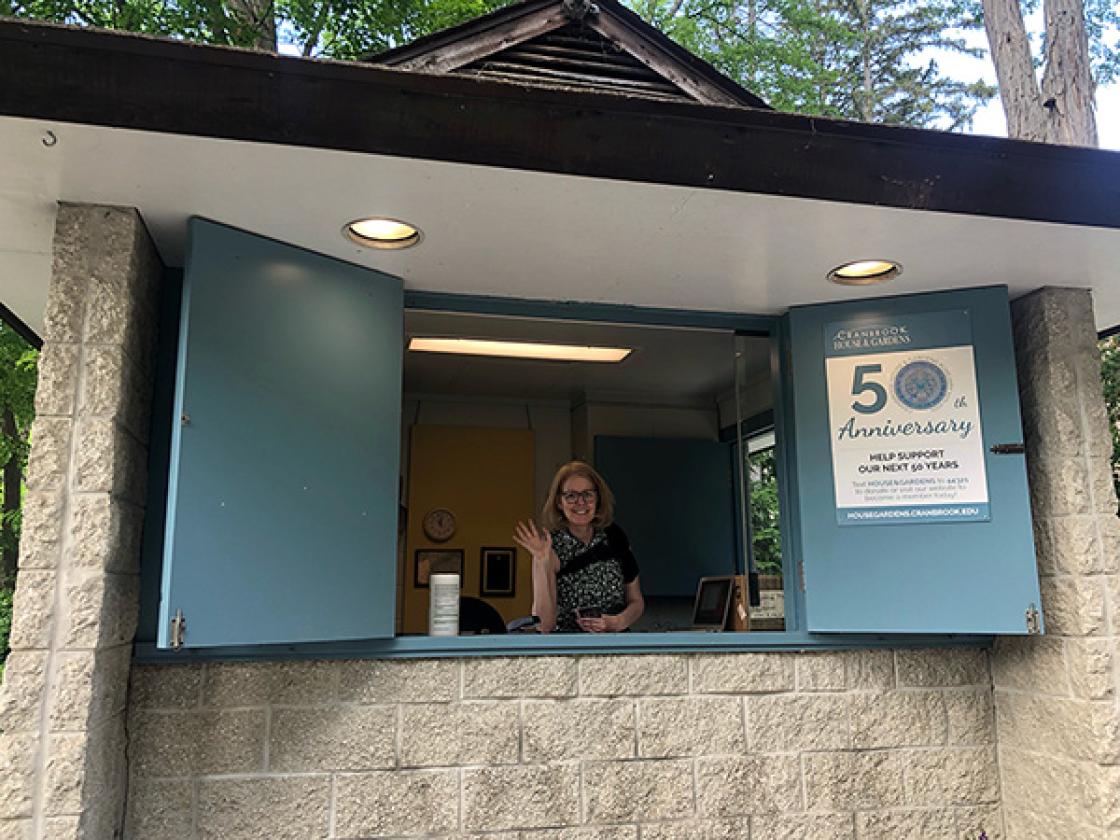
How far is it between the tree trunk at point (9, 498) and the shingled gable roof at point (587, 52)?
7923 millimetres

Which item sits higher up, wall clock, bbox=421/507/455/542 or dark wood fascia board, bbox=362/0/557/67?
dark wood fascia board, bbox=362/0/557/67

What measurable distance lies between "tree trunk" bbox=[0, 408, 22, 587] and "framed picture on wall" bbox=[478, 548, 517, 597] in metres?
5.70

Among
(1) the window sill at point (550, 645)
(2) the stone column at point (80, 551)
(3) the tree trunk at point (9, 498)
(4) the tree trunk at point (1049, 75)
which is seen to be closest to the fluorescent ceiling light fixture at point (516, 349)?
(1) the window sill at point (550, 645)

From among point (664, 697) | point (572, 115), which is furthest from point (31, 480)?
point (664, 697)

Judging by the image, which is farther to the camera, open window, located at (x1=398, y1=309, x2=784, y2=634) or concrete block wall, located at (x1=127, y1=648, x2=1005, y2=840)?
open window, located at (x1=398, y1=309, x2=784, y2=634)

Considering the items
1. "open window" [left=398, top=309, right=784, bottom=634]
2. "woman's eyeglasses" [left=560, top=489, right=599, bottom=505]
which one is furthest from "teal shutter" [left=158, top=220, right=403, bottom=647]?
"open window" [left=398, top=309, right=784, bottom=634]

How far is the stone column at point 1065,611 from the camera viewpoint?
300cm

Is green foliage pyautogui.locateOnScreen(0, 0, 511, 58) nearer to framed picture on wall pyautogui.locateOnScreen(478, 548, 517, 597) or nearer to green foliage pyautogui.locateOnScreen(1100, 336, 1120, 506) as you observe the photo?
framed picture on wall pyautogui.locateOnScreen(478, 548, 517, 597)

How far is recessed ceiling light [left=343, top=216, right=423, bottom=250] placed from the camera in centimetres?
269

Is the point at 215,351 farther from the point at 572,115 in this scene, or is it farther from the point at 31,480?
the point at 572,115

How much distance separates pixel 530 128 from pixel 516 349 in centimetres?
282

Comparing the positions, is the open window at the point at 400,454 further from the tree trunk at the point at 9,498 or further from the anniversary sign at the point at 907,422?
the tree trunk at the point at 9,498

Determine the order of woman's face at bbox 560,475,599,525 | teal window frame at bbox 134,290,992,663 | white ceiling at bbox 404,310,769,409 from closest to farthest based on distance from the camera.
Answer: teal window frame at bbox 134,290,992,663, woman's face at bbox 560,475,599,525, white ceiling at bbox 404,310,769,409

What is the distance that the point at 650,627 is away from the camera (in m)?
5.98
